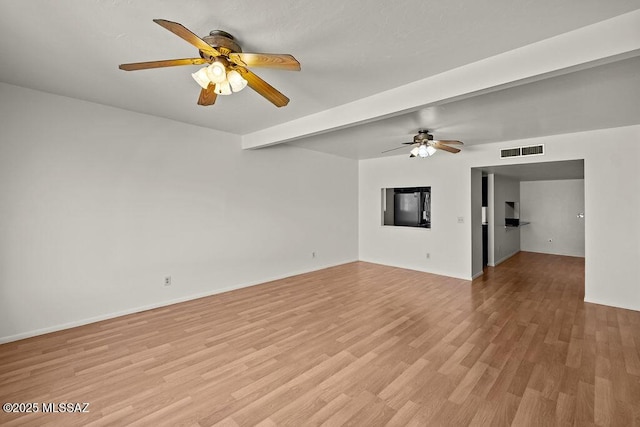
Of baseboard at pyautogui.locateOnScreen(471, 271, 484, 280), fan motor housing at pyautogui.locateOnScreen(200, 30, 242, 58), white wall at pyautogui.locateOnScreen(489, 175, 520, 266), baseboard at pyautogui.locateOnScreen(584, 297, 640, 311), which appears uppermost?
fan motor housing at pyautogui.locateOnScreen(200, 30, 242, 58)

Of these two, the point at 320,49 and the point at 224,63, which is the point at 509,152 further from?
the point at 224,63

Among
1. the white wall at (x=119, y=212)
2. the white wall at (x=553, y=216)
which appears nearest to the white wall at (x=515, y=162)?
the white wall at (x=119, y=212)

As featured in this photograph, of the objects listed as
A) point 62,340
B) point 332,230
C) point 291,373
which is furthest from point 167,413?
point 332,230

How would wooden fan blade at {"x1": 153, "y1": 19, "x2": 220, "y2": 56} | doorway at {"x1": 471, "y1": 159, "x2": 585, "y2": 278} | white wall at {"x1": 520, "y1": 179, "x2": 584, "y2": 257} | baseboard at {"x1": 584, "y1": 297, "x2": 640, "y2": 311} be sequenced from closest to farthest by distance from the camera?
wooden fan blade at {"x1": 153, "y1": 19, "x2": 220, "y2": 56} < baseboard at {"x1": 584, "y1": 297, "x2": 640, "y2": 311} < doorway at {"x1": 471, "y1": 159, "x2": 585, "y2": 278} < white wall at {"x1": 520, "y1": 179, "x2": 584, "y2": 257}

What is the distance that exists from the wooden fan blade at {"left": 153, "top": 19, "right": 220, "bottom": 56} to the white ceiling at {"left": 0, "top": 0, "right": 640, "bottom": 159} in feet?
0.57

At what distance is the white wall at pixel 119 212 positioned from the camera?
287 centimetres

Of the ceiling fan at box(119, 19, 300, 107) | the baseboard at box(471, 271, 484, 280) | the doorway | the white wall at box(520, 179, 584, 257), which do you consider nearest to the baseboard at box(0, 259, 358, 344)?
the ceiling fan at box(119, 19, 300, 107)

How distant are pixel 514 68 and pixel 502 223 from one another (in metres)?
6.03

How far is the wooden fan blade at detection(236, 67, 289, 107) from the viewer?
1.99 m

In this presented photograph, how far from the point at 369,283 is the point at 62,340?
406cm

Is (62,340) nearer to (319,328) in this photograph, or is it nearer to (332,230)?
(319,328)

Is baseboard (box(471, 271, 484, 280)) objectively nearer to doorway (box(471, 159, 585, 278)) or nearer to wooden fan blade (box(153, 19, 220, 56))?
doorway (box(471, 159, 585, 278))

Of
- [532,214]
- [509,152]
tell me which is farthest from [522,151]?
[532,214]

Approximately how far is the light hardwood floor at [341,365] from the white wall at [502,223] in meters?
2.78
